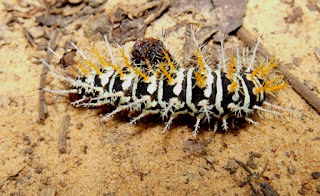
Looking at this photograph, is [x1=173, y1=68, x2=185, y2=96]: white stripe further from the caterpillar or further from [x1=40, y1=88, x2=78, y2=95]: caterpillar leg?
[x1=40, y1=88, x2=78, y2=95]: caterpillar leg

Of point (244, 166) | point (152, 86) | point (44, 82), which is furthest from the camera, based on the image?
point (44, 82)

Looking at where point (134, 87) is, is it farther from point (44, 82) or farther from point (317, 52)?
point (317, 52)

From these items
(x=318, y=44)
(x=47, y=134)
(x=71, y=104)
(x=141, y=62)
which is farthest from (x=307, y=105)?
(x=47, y=134)

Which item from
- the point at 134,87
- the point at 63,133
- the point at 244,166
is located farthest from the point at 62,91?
the point at 244,166

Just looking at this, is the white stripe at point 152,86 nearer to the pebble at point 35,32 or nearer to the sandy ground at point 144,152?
the sandy ground at point 144,152

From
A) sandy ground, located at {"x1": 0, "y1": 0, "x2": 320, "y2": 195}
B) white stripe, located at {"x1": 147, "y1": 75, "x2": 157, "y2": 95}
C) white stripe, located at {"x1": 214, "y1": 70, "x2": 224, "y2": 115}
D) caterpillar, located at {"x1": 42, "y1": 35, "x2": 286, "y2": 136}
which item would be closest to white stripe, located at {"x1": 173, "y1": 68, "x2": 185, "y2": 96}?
caterpillar, located at {"x1": 42, "y1": 35, "x2": 286, "y2": 136}

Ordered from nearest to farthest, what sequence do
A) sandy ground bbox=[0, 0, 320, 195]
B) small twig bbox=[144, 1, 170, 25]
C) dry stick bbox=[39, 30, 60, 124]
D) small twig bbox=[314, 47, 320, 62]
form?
sandy ground bbox=[0, 0, 320, 195]
dry stick bbox=[39, 30, 60, 124]
small twig bbox=[314, 47, 320, 62]
small twig bbox=[144, 1, 170, 25]
